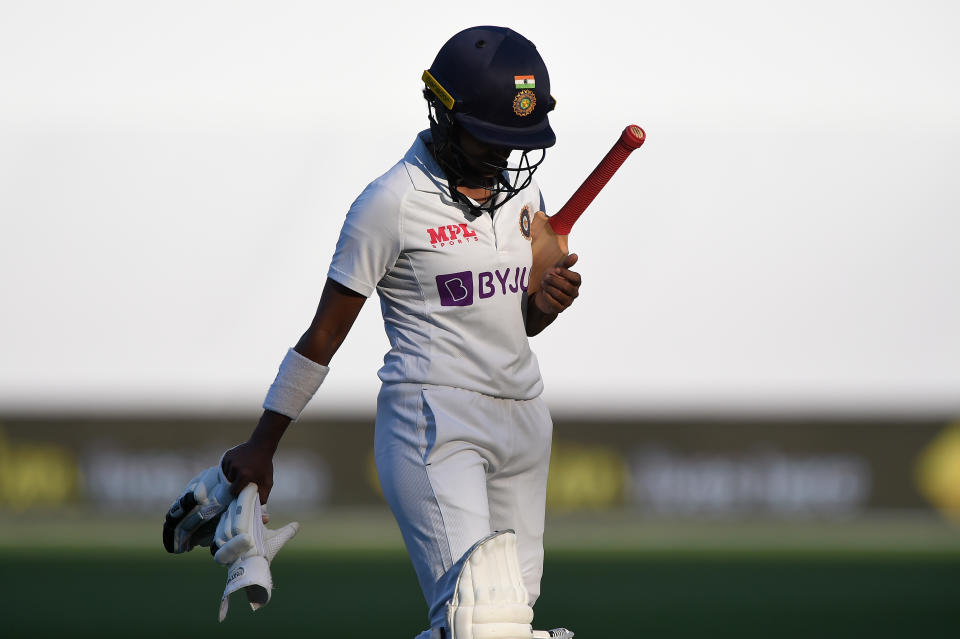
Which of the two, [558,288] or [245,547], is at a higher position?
[558,288]

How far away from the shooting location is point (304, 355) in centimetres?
326

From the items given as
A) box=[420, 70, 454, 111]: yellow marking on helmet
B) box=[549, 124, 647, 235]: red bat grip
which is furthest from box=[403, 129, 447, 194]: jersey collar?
box=[549, 124, 647, 235]: red bat grip

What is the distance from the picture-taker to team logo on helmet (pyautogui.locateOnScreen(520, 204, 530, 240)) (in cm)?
343

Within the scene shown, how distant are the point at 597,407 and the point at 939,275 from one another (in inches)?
189

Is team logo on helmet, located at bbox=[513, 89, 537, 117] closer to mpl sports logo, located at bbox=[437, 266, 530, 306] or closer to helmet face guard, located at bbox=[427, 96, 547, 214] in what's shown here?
helmet face guard, located at bbox=[427, 96, 547, 214]

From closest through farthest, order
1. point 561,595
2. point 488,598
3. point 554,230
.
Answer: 1. point 488,598
2. point 554,230
3. point 561,595

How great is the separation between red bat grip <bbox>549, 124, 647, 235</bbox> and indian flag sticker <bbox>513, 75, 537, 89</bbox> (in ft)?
0.91

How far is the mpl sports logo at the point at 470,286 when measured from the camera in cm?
323

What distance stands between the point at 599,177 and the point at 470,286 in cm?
50

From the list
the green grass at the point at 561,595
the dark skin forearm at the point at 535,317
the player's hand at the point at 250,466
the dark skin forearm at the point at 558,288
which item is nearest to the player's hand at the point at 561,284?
the dark skin forearm at the point at 558,288

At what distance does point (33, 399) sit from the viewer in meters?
12.5

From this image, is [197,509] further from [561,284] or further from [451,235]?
[561,284]

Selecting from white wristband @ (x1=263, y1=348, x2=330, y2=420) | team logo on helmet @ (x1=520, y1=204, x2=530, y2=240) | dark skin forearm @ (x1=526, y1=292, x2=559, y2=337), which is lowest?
white wristband @ (x1=263, y1=348, x2=330, y2=420)

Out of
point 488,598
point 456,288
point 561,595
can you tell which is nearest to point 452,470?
point 488,598
